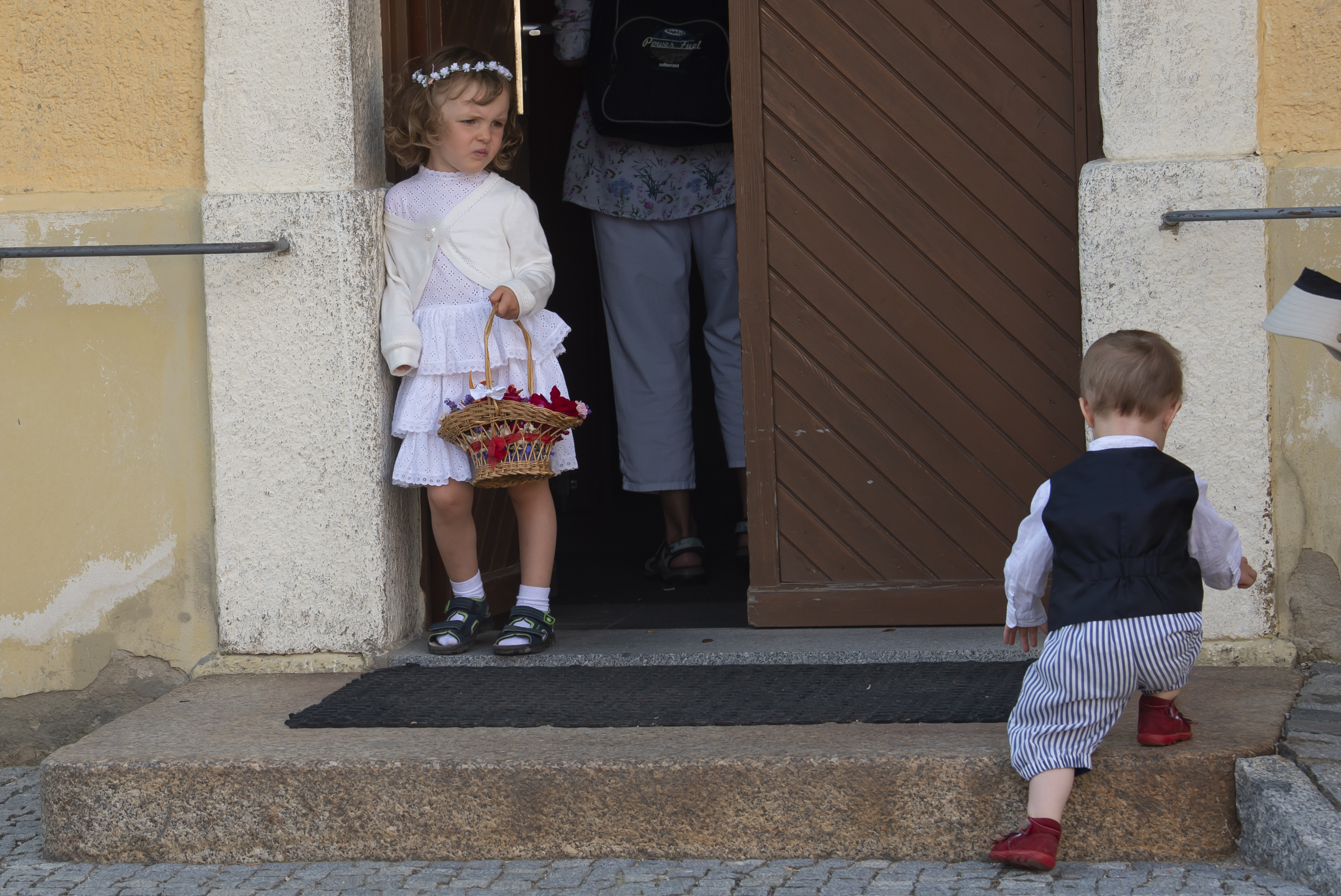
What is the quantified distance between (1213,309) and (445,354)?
1.96 metres

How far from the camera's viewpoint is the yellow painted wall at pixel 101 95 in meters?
3.62

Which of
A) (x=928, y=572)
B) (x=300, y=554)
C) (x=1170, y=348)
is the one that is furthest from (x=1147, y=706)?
(x=300, y=554)

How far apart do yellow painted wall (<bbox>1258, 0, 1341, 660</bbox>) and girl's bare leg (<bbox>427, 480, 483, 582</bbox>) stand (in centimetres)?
209

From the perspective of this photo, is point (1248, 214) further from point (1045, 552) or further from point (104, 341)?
point (104, 341)

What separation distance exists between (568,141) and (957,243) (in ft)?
12.1

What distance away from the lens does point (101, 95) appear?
3.65 meters

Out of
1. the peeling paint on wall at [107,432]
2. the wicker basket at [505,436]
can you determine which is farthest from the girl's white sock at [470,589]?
the peeling paint on wall at [107,432]

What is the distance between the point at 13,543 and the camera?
3668 millimetres

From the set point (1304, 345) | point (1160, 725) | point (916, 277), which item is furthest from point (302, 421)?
point (1304, 345)

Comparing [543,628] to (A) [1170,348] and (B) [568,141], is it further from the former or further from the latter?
(B) [568,141]

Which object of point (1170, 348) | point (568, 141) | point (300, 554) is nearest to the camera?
point (1170, 348)

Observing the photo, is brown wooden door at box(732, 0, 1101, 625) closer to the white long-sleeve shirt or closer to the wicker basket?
the wicker basket

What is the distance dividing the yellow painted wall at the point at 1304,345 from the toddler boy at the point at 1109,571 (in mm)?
803

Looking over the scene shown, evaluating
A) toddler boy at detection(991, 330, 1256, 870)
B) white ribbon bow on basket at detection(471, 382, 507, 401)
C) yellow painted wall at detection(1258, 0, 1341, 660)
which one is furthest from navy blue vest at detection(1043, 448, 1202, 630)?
white ribbon bow on basket at detection(471, 382, 507, 401)
